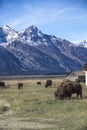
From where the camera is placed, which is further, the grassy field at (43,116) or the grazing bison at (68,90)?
the grazing bison at (68,90)

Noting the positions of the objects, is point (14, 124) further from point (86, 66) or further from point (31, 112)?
point (86, 66)

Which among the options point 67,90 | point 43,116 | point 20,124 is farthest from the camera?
point 67,90

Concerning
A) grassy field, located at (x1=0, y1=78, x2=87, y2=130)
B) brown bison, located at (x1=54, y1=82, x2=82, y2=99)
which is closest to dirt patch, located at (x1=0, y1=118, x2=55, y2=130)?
grassy field, located at (x1=0, y1=78, x2=87, y2=130)

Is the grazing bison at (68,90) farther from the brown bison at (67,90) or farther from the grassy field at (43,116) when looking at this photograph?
the grassy field at (43,116)

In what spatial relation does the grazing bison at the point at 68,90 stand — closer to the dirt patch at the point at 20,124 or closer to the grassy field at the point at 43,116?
the grassy field at the point at 43,116

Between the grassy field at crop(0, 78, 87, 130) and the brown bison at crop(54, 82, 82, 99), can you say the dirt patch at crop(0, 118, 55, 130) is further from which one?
the brown bison at crop(54, 82, 82, 99)

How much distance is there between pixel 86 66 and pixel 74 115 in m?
54.4

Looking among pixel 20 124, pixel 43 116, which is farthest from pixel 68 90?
pixel 20 124

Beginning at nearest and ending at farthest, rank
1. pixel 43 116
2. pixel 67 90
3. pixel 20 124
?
pixel 20 124
pixel 43 116
pixel 67 90

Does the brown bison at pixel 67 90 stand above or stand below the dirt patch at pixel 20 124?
above

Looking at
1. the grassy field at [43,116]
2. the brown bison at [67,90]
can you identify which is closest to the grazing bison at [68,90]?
the brown bison at [67,90]

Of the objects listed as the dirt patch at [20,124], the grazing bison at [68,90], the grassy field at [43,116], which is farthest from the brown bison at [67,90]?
the dirt patch at [20,124]

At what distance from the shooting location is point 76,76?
11931 cm

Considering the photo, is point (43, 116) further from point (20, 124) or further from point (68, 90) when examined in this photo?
point (68, 90)
